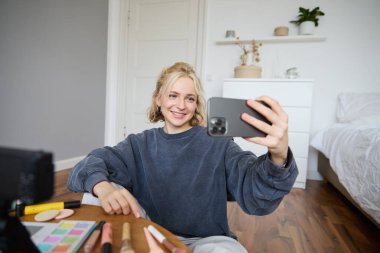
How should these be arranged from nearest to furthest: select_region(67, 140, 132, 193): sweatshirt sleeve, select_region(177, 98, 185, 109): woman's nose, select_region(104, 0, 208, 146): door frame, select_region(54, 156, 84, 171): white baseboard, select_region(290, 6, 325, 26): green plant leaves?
select_region(67, 140, 132, 193): sweatshirt sleeve, select_region(177, 98, 185, 109): woman's nose, select_region(54, 156, 84, 171): white baseboard, select_region(290, 6, 325, 26): green plant leaves, select_region(104, 0, 208, 146): door frame

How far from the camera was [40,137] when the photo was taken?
82.4 inches

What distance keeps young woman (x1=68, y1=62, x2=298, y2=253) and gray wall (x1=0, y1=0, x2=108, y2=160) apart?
142 cm

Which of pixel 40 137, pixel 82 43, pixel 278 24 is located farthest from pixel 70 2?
pixel 278 24

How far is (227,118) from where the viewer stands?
0.39 meters

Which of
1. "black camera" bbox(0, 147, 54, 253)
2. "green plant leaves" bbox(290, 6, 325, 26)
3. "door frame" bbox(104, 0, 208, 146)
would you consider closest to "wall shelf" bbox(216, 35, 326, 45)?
"green plant leaves" bbox(290, 6, 325, 26)

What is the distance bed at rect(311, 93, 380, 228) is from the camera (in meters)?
1.18

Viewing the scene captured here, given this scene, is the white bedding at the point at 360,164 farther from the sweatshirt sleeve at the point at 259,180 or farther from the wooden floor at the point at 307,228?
the sweatshirt sleeve at the point at 259,180

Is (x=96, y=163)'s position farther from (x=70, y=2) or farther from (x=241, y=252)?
(x=70, y=2)

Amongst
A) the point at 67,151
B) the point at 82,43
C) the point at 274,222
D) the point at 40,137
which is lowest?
the point at 274,222

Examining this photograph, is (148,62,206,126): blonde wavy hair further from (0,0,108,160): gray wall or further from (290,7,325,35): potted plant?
(290,7,325,35): potted plant

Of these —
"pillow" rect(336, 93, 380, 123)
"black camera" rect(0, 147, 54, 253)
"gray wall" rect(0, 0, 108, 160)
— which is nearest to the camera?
"black camera" rect(0, 147, 54, 253)

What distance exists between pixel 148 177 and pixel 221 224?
24 centimetres

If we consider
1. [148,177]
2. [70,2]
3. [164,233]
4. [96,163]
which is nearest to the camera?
[164,233]

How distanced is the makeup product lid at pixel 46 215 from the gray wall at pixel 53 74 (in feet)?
5.22
